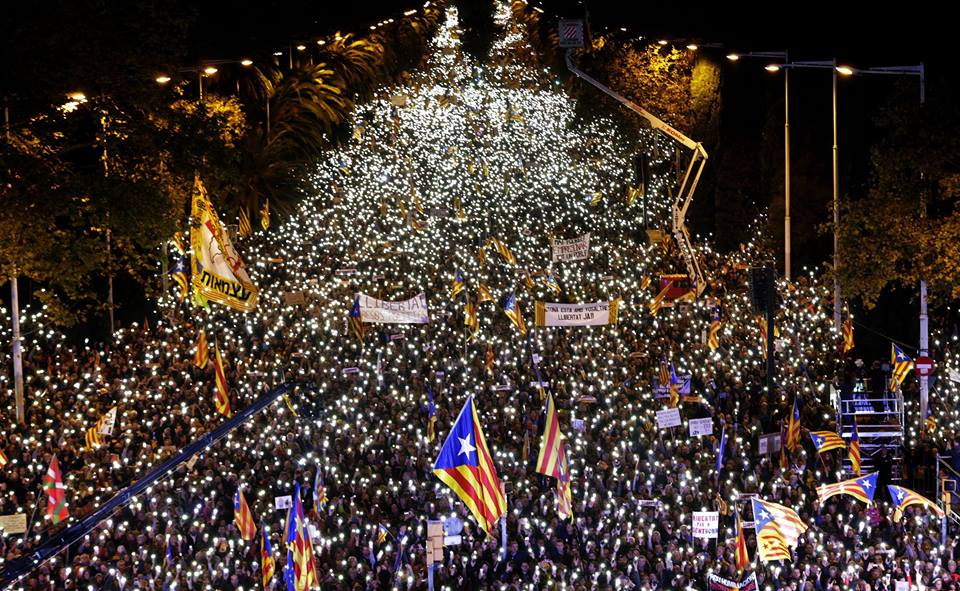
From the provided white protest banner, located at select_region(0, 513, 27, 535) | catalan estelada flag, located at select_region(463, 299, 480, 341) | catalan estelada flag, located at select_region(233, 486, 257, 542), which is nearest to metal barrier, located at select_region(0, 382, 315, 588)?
catalan estelada flag, located at select_region(233, 486, 257, 542)

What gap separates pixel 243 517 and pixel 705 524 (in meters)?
7.48

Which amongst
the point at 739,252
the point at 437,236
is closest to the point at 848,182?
the point at 739,252

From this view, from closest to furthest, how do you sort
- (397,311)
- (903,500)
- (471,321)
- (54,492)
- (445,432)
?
(54,492) < (903,500) < (445,432) < (397,311) < (471,321)

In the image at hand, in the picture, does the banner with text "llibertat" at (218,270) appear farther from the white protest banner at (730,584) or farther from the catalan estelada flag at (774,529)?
the catalan estelada flag at (774,529)

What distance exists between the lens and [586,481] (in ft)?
69.2

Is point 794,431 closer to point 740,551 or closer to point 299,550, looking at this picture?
point 740,551

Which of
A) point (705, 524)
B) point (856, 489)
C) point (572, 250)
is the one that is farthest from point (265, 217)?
point (856, 489)

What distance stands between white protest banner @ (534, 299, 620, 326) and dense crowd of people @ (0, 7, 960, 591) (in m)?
0.93

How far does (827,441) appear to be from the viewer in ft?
71.1

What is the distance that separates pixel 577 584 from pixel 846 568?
4308 mm

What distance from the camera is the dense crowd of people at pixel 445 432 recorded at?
1873cm

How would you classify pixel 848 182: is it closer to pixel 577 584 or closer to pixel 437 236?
pixel 437 236

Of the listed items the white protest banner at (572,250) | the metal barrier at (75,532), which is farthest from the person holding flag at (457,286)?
the metal barrier at (75,532)

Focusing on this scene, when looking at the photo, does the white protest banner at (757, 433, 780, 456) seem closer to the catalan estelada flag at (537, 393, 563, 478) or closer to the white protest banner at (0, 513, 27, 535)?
the catalan estelada flag at (537, 393, 563, 478)
